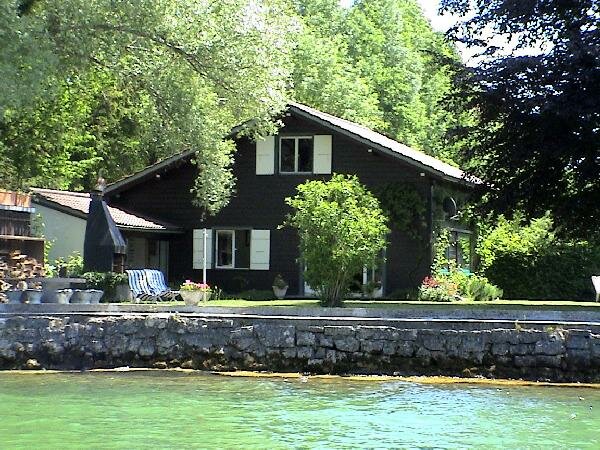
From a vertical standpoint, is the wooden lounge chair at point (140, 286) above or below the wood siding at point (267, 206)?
below

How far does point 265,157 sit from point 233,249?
2698 mm

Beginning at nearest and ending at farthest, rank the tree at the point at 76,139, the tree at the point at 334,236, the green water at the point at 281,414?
1. the green water at the point at 281,414
2. the tree at the point at 334,236
3. the tree at the point at 76,139

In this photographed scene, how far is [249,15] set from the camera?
2417 cm

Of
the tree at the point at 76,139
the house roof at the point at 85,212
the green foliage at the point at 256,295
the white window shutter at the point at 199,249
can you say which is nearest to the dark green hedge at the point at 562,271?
the green foliage at the point at 256,295

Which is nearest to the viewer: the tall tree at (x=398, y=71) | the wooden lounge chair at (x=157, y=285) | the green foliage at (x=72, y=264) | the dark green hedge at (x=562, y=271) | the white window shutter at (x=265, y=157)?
the wooden lounge chair at (x=157, y=285)

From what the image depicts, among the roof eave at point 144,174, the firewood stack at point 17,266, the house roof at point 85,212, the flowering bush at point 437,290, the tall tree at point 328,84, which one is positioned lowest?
the flowering bush at point 437,290

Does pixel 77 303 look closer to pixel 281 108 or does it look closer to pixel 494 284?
pixel 281 108


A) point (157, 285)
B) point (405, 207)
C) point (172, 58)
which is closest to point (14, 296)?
point (157, 285)

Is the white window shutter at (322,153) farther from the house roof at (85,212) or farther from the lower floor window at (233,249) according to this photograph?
the house roof at (85,212)

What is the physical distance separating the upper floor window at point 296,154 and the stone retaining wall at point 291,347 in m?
10.9

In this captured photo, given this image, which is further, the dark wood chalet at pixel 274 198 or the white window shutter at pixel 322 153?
the white window shutter at pixel 322 153

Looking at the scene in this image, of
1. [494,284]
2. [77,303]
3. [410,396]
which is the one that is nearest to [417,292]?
[494,284]

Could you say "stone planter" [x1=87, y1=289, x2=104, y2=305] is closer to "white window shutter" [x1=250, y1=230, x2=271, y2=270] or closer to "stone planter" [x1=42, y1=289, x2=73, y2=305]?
"stone planter" [x1=42, y1=289, x2=73, y2=305]

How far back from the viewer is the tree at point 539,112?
21719 millimetres
